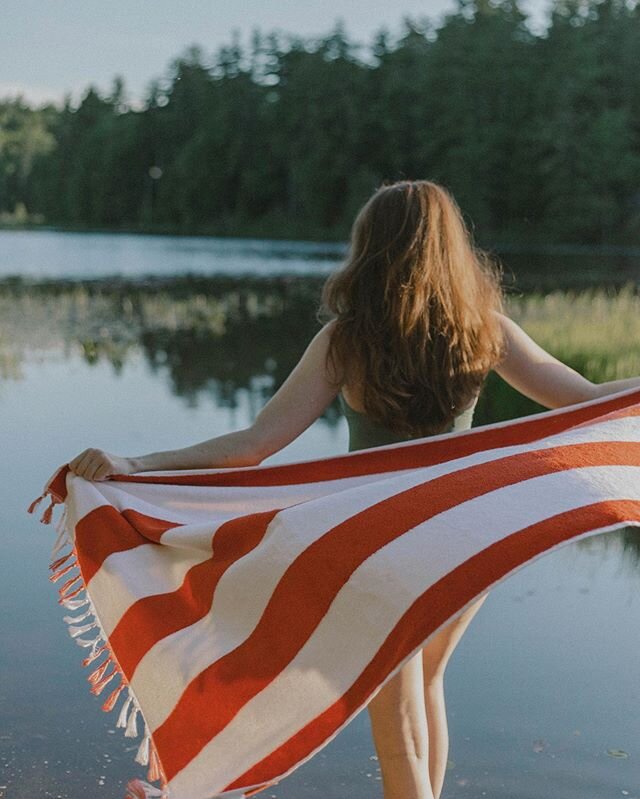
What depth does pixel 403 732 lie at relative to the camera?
2576mm

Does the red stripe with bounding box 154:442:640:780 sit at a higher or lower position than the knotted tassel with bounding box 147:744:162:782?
higher

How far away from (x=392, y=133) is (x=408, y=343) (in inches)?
2546

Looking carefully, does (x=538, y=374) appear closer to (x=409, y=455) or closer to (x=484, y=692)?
(x=409, y=455)

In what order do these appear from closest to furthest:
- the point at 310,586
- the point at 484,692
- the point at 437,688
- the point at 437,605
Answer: the point at 437,605, the point at 310,586, the point at 437,688, the point at 484,692

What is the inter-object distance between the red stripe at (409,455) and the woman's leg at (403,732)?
496 millimetres

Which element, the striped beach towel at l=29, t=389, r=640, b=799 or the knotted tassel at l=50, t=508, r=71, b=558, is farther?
the knotted tassel at l=50, t=508, r=71, b=558

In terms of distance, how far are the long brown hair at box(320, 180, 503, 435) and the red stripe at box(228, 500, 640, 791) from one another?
1.50 feet

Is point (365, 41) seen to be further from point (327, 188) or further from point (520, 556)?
point (520, 556)

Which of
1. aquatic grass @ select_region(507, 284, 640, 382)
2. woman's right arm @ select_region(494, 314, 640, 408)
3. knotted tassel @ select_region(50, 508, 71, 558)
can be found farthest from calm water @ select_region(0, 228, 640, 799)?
aquatic grass @ select_region(507, 284, 640, 382)

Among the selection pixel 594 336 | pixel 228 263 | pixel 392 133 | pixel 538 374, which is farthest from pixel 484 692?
pixel 392 133

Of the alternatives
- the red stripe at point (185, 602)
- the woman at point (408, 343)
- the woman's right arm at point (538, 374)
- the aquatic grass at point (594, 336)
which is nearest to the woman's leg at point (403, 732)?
the woman at point (408, 343)

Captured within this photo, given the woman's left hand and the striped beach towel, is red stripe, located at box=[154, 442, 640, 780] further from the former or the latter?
the woman's left hand

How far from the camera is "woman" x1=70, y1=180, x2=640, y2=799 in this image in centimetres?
277

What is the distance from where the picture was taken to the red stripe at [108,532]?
9.45 feet
